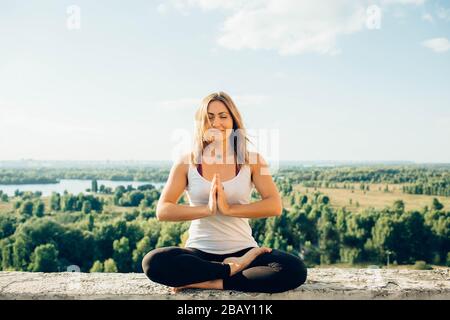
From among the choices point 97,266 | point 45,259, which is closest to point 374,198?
point 97,266

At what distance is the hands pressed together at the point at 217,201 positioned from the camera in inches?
114

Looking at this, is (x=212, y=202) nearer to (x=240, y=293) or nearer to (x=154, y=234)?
(x=240, y=293)

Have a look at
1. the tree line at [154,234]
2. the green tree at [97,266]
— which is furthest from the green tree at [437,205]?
the green tree at [97,266]

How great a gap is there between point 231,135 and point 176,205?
672 millimetres

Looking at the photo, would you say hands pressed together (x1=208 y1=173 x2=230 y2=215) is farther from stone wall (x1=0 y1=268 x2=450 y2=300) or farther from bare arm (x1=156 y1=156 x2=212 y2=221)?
stone wall (x1=0 y1=268 x2=450 y2=300)

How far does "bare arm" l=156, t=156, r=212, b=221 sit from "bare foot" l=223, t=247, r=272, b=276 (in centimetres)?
34

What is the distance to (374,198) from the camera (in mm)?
61938

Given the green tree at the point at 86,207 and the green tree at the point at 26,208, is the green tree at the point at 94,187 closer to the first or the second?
the green tree at the point at 86,207

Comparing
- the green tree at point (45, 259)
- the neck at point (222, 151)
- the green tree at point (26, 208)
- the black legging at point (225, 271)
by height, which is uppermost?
the neck at point (222, 151)

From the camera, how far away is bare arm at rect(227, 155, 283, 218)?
2967 mm

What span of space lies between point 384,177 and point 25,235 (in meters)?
56.1

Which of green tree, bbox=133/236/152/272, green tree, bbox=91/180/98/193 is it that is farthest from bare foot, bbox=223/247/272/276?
green tree, bbox=91/180/98/193

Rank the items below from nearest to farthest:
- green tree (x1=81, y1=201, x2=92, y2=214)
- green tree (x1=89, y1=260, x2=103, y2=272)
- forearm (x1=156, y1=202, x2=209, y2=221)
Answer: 1. forearm (x1=156, y1=202, x2=209, y2=221)
2. green tree (x1=89, y1=260, x2=103, y2=272)
3. green tree (x1=81, y1=201, x2=92, y2=214)
